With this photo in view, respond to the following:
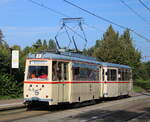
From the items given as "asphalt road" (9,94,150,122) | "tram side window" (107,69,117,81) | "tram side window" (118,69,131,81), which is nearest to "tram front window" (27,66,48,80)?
"asphalt road" (9,94,150,122)

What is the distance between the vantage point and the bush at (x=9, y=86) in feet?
81.6

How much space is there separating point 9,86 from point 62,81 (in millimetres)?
8358

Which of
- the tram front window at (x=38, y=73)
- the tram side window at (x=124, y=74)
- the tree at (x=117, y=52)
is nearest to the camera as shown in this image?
the tram front window at (x=38, y=73)

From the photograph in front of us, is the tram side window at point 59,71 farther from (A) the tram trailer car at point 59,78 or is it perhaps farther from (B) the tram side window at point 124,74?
(B) the tram side window at point 124,74

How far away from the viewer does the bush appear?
979 inches

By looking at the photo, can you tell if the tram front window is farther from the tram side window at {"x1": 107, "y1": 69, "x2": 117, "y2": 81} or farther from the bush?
the tram side window at {"x1": 107, "y1": 69, "x2": 117, "y2": 81}

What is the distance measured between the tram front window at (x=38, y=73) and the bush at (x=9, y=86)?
7293 mm

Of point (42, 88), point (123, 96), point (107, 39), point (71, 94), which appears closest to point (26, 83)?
point (42, 88)

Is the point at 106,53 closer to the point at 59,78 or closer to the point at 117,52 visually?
the point at 117,52

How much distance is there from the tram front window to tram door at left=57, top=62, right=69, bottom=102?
30.9 inches

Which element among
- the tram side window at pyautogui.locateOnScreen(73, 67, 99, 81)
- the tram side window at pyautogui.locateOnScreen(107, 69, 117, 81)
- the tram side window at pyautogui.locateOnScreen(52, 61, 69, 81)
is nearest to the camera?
the tram side window at pyautogui.locateOnScreen(52, 61, 69, 81)

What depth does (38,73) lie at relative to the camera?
1795 centimetres

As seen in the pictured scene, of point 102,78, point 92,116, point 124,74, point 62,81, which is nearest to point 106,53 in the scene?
point 124,74

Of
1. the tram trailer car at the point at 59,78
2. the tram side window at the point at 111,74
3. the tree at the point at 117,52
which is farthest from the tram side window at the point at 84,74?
the tree at the point at 117,52
